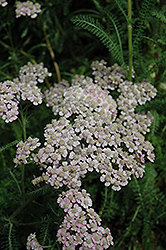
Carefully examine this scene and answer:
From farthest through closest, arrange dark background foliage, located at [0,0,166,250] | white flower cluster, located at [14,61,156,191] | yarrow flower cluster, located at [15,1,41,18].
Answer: yarrow flower cluster, located at [15,1,41,18] < dark background foliage, located at [0,0,166,250] < white flower cluster, located at [14,61,156,191]

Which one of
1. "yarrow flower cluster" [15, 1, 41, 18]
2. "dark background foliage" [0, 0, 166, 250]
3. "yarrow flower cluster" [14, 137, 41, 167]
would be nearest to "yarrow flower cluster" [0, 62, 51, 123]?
"dark background foliage" [0, 0, 166, 250]

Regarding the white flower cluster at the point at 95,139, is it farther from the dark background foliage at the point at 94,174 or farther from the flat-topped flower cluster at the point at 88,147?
the dark background foliage at the point at 94,174

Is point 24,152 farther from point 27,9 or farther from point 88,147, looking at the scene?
point 27,9

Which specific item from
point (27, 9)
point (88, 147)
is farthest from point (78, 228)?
point (27, 9)

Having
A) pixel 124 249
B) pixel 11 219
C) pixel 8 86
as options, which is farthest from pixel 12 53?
pixel 124 249

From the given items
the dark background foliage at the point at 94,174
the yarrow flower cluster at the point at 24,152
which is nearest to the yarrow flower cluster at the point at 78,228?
the dark background foliage at the point at 94,174

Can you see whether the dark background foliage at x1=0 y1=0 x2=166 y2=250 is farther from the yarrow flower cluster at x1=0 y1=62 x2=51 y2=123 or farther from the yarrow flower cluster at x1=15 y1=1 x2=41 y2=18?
the yarrow flower cluster at x1=15 y1=1 x2=41 y2=18

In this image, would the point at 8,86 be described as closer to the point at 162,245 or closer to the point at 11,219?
the point at 11,219
